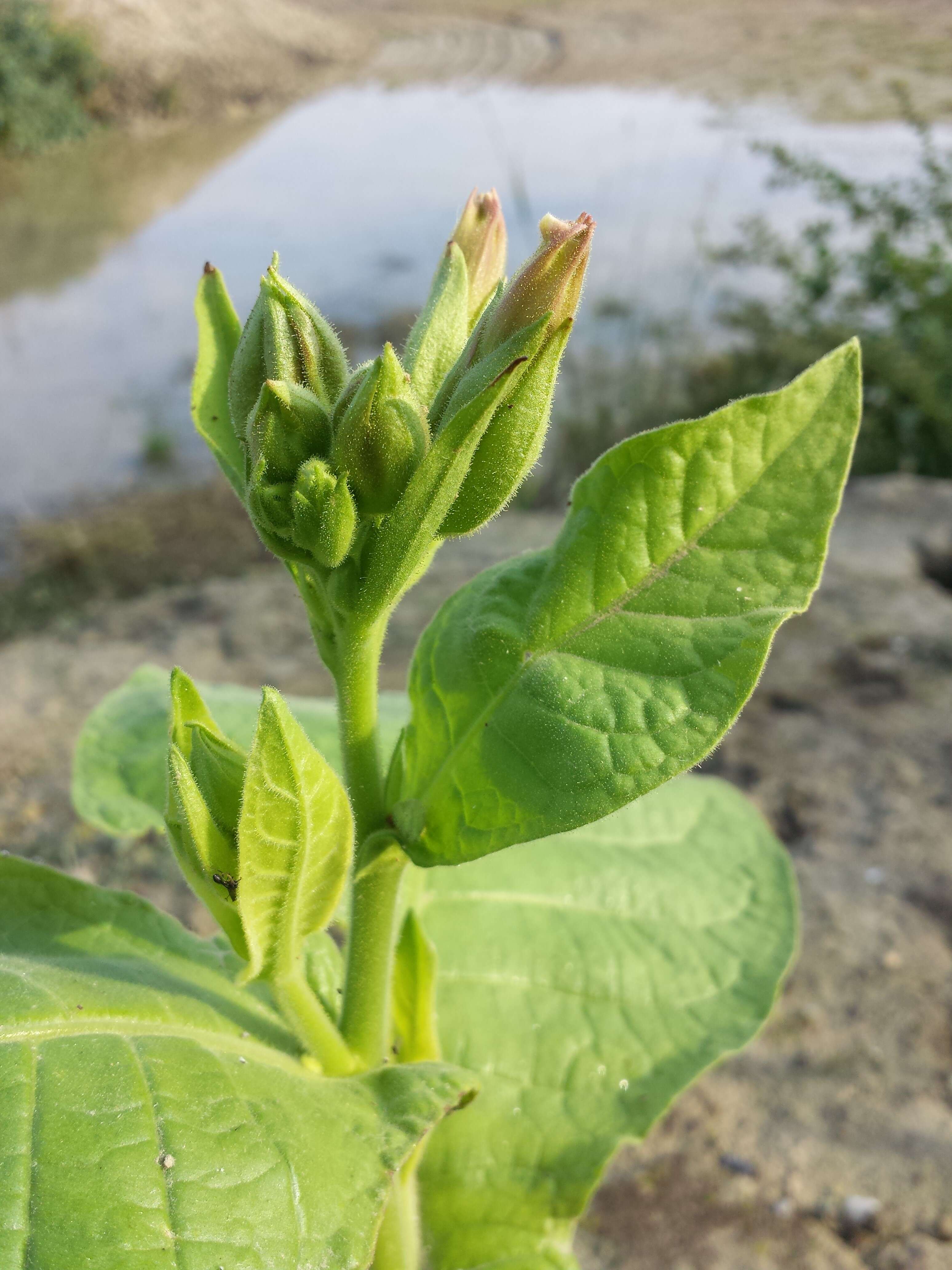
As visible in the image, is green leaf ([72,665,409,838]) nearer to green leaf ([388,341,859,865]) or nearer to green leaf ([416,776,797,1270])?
green leaf ([416,776,797,1270])

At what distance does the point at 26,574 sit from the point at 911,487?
5542 mm

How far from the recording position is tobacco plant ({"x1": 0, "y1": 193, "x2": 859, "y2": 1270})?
975mm

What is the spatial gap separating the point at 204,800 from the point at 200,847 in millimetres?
51

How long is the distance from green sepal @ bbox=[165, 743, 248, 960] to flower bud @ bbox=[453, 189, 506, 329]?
0.60 m

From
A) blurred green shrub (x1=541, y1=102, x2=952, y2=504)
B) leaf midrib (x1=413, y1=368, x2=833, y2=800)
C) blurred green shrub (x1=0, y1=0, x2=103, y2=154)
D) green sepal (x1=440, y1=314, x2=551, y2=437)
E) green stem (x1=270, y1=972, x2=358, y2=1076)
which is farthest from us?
blurred green shrub (x1=0, y1=0, x2=103, y2=154)

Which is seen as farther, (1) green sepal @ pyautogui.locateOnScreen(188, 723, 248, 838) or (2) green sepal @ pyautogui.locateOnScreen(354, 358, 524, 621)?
(1) green sepal @ pyautogui.locateOnScreen(188, 723, 248, 838)

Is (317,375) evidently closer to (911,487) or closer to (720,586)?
(720,586)

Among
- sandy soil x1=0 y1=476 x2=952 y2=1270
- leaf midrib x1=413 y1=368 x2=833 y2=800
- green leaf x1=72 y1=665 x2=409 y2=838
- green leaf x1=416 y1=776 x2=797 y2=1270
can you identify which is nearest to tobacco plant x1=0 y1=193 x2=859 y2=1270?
leaf midrib x1=413 y1=368 x2=833 y2=800

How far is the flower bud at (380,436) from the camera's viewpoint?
953 mm

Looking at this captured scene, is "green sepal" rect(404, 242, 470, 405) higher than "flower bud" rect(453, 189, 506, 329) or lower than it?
lower

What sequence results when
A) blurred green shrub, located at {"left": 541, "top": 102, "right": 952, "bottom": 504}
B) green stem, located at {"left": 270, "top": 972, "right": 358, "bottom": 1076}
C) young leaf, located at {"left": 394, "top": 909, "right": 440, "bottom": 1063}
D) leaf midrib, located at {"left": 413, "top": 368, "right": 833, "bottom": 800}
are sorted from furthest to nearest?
blurred green shrub, located at {"left": 541, "top": 102, "right": 952, "bottom": 504}, young leaf, located at {"left": 394, "top": 909, "right": 440, "bottom": 1063}, green stem, located at {"left": 270, "top": 972, "right": 358, "bottom": 1076}, leaf midrib, located at {"left": 413, "top": 368, "right": 833, "bottom": 800}

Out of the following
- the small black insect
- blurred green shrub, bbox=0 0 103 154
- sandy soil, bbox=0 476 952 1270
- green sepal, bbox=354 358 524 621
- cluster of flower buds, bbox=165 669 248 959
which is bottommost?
sandy soil, bbox=0 476 952 1270

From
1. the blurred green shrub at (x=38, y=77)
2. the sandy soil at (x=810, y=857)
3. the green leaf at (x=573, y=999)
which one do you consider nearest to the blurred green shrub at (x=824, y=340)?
the sandy soil at (x=810, y=857)

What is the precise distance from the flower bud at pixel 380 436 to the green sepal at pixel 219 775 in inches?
11.9
